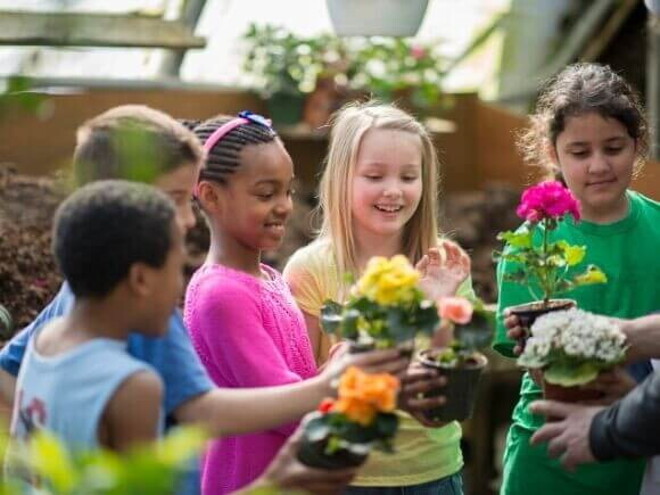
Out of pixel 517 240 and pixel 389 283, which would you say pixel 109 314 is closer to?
pixel 389 283

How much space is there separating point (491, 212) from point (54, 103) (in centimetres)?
213

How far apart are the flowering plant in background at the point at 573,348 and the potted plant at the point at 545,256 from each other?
0.20m

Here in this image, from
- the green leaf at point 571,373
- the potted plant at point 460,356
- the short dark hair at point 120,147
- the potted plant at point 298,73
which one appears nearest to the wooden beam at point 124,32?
the short dark hair at point 120,147

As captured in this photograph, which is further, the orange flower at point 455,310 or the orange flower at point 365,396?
the orange flower at point 455,310

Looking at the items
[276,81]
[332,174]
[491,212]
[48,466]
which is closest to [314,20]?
[276,81]

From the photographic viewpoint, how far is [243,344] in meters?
2.97

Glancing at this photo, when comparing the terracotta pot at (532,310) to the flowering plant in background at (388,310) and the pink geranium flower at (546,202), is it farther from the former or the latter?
the flowering plant in background at (388,310)

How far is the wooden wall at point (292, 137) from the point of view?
6621 mm

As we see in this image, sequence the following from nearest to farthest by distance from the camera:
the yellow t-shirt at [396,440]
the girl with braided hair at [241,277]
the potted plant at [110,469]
A: the potted plant at [110,469] < the girl with braided hair at [241,277] < the yellow t-shirt at [396,440]

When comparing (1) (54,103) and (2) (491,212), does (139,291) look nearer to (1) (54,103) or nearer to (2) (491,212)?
(1) (54,103)

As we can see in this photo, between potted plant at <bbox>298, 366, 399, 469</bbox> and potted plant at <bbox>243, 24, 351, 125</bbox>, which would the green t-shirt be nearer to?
potted plant at <bbox>298, 366, 399, 469</bbox>

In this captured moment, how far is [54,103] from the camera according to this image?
6.63m

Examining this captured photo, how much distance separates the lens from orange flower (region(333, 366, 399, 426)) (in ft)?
7.77

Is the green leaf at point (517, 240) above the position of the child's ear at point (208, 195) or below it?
below
